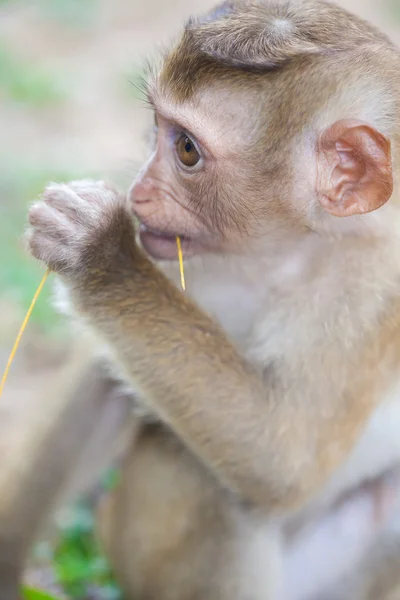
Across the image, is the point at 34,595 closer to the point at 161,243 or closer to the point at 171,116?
A: the point at 161,243

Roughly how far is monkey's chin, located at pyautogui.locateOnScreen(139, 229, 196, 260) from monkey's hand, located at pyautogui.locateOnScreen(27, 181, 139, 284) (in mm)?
134

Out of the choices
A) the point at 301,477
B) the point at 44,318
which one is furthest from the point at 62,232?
the point at 44,318

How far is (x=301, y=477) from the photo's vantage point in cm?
309

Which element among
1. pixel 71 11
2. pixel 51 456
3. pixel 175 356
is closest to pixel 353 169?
pixel 175 356

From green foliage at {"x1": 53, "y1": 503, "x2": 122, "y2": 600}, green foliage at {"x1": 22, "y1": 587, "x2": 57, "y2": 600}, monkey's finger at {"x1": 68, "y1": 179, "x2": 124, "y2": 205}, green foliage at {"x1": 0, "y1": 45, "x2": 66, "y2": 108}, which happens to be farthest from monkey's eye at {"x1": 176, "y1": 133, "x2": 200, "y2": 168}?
green foliage at {"x1": 0, "y1": 45, "x2": 66, "y2": 108}

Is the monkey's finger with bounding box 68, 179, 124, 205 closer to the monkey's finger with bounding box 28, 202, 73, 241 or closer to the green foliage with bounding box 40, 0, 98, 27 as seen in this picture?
the monkey's finger with bounding box 28, 202, 73, 241

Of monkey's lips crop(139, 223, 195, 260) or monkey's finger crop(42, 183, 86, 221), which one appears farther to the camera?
monkey's lips crop(139, 223, 195, 260)

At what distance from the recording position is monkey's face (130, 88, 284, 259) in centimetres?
295

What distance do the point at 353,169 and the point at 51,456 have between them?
1483 mm

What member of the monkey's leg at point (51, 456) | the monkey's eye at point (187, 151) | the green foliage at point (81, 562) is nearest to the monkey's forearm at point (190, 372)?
the monkey's eye at point (187, 151)

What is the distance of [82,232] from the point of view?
9.62 ft

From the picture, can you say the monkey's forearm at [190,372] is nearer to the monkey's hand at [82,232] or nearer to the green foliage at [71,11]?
the monkey's hand at [82,232]

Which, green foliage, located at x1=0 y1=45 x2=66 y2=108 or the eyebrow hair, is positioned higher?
the eyebrow hair

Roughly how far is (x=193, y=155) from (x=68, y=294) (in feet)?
1.82
